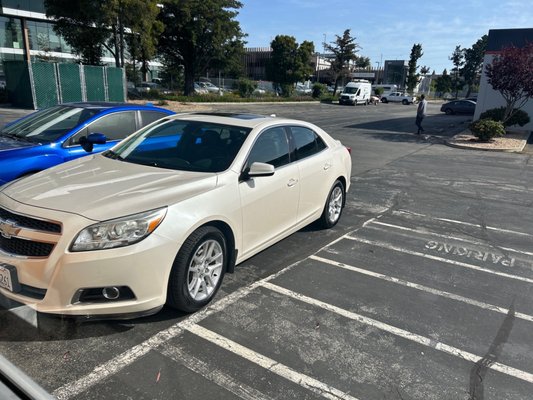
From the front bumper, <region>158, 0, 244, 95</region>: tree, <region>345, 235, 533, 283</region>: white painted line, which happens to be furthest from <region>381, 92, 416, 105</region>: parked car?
the front bumper

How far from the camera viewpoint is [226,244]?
364cm

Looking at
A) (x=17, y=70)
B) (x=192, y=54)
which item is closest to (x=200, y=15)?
(x=192, y=54)

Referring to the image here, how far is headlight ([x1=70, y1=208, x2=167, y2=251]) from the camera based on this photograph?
2.76 m

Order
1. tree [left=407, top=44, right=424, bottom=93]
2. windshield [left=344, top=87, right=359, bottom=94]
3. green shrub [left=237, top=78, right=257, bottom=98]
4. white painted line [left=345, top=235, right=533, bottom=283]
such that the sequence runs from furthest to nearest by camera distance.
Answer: tree [left=407, top=44, right=424, bottom=93] → windshield [left=344, top=87, right=359, bottom=94] → green shrub [left=237, top=78, right=257, bottom=98] → white painted line [left=345, top=235, right=533, bottom=283]

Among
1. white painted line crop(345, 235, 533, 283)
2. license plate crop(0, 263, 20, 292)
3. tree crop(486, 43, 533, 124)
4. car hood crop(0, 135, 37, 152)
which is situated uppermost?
tree crop(486, 43, 533, 124)

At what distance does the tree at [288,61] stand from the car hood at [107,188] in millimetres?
48492

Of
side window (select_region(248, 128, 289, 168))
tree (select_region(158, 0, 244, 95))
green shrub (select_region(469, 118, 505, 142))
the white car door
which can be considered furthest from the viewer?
tree (select_region(158, 0, 244, 95))

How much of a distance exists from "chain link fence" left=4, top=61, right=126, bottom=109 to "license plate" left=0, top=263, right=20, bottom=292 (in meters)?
20.8

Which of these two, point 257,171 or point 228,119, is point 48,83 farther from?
point 257,171

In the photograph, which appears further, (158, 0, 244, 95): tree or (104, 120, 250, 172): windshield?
(158, 0, 244, 95): tree

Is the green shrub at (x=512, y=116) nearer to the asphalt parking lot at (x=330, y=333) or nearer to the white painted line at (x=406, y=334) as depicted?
the asphalt parking lot at (x=330, y=333)

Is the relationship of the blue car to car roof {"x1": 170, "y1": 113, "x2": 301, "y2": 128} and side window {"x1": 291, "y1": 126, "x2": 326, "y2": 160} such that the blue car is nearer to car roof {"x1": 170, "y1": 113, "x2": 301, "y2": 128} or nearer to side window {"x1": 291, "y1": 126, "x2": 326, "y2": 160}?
car roof {"x1": 170, "y1": 113, "x2": 301, "y2": 128}

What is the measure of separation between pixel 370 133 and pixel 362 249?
1559 cm

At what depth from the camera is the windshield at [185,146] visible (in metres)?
3.86
